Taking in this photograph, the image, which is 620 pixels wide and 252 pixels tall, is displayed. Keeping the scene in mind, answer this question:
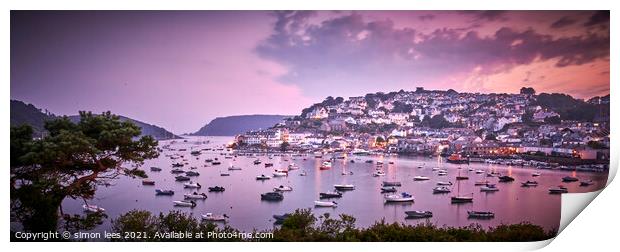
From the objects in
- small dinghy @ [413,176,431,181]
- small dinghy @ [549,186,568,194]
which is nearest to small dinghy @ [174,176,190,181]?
small dinghy @ [413,176,431,181]

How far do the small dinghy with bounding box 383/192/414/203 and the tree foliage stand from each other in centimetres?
285

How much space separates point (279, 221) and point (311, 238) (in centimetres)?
74

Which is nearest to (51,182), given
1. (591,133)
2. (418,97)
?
(418,97)

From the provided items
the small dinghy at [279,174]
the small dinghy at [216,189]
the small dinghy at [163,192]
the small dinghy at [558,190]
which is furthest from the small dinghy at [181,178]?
the small dinghy at [558,190]

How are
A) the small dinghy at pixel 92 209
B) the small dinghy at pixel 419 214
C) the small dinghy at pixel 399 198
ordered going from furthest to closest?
the small dinghy at pixel 399 198, the small dinghy at pixel 419 214, the small dinghy at pixel 92 209

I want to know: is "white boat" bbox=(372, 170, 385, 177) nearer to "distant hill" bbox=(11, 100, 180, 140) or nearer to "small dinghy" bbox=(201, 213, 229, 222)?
"small dinghy" bbox=(201, 213, 229, 222)

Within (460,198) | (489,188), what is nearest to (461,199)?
(460,198)

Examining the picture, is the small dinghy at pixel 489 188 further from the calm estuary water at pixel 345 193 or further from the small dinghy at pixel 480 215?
the small dinghy at pixel 480 215

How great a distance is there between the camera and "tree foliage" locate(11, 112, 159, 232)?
6945mm

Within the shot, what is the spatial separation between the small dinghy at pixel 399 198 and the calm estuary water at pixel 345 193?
0.20 ft

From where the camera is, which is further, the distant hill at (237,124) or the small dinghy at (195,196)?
the distant hill at (237,124)

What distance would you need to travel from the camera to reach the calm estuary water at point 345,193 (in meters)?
7.58
